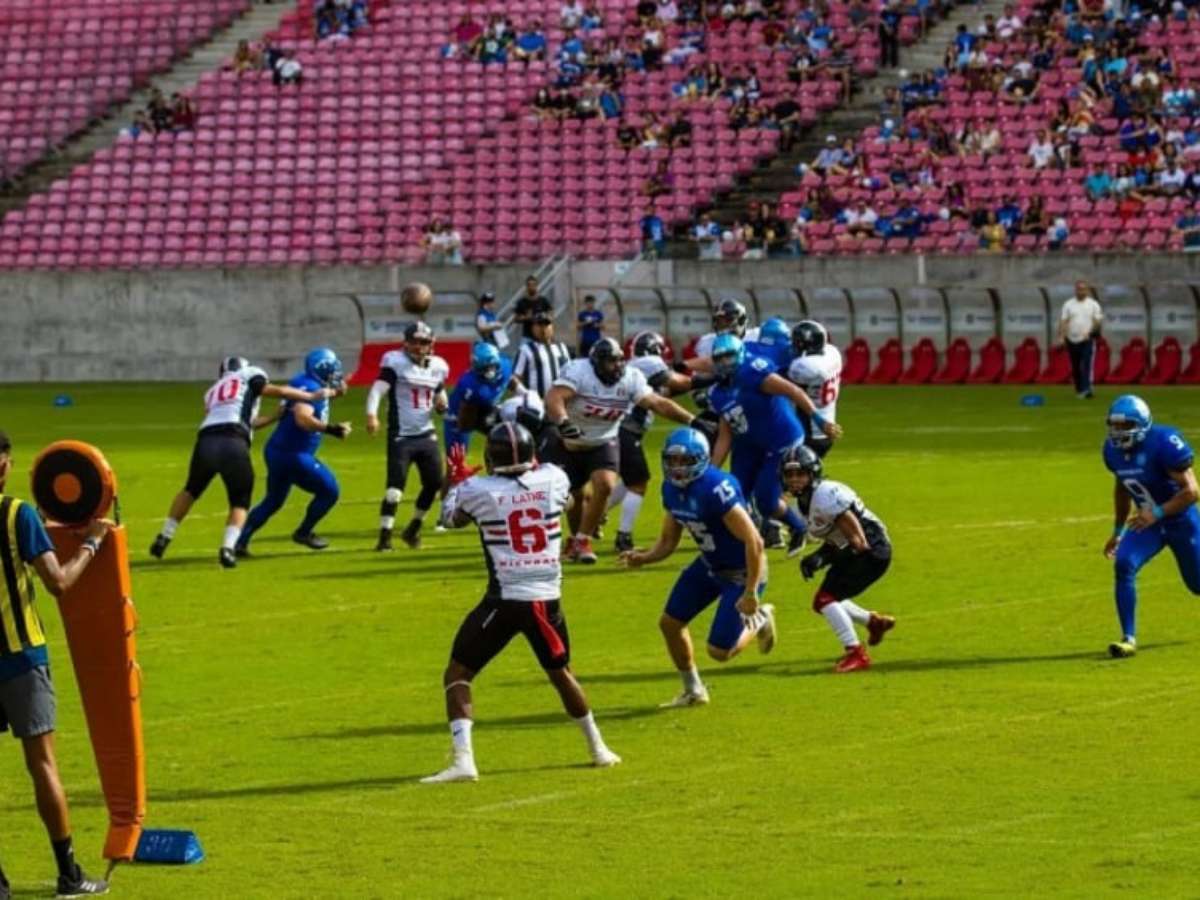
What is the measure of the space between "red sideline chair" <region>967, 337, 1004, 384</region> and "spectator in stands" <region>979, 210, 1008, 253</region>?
4.78 feet

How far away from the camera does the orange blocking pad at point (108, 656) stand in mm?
10812

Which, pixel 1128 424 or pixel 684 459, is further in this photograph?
pixel 1128 424

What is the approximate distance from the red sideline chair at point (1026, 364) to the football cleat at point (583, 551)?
2331cm

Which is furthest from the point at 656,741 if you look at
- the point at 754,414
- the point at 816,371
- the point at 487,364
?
the point at 487,364

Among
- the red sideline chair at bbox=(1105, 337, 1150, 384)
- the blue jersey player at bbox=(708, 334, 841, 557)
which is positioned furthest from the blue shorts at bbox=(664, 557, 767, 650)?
the red sideline chair at bbox=(1105, 337, 1150, 384)

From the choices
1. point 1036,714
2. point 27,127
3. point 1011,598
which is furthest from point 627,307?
point 1036,714

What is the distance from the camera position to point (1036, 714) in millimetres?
14883

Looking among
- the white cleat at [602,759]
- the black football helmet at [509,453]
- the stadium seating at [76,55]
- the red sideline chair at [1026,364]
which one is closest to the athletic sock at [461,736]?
the white cleat at [602,759]

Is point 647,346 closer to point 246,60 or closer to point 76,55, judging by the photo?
point 246,60

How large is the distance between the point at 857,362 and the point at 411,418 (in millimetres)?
22814

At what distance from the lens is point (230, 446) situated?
2305 cm

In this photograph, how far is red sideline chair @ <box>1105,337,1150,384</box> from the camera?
144 feet

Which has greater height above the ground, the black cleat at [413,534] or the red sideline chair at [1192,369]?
the black cleat at [413,534]

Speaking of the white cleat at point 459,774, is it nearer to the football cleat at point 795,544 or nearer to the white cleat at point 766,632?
the white cleat at point 766,632
